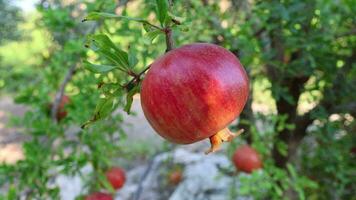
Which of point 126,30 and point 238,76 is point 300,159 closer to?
point 126,30

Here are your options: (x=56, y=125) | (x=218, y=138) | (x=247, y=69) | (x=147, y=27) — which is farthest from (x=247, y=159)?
(x=147, y=27)

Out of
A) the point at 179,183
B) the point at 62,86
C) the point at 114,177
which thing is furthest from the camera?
the point at 179,183

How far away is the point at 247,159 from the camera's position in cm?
196

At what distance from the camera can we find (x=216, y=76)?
63cm

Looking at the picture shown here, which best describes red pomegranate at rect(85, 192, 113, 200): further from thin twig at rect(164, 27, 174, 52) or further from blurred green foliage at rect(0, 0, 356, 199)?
thin twig at rect(164, 27, 174, 52)

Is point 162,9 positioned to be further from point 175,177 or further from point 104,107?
point 175,177

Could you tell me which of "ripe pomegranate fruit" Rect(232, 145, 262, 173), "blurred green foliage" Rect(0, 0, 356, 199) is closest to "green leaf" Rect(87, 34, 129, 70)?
"blurred green foliage" Rect(0, 0, 356, 199)

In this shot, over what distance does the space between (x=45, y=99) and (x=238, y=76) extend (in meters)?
1.14

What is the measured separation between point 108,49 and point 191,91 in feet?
0.48

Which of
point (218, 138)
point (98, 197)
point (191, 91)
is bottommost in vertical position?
point (98, 197)

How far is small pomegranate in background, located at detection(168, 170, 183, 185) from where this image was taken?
11.5 feet

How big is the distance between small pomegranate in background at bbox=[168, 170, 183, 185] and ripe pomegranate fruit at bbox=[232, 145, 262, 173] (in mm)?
1529

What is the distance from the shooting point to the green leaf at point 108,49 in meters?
0.68

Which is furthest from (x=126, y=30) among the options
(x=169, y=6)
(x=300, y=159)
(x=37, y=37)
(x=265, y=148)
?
(x=37, y=37)
